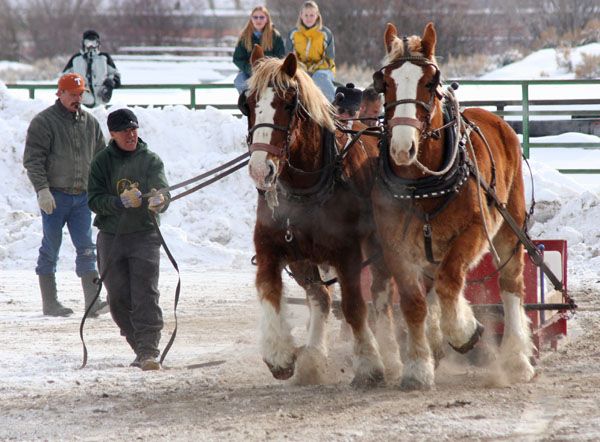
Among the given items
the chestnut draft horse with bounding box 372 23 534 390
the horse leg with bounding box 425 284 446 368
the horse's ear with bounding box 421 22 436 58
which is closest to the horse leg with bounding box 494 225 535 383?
the chestnut draft horse with bounding box 372 23 534 390

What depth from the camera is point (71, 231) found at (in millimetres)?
11859

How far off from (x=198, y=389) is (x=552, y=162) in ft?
38.9

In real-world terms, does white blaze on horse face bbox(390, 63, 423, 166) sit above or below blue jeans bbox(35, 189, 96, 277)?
above

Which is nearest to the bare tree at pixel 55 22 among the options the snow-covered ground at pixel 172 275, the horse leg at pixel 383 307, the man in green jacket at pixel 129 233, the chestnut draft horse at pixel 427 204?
the snow-covered ground at pixel 172 275

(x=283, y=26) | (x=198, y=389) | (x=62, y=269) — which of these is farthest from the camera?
(x=283, y=26)

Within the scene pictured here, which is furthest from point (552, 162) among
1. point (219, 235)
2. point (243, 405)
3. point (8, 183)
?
point (243, 405)

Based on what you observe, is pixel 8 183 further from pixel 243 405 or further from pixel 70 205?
pixel 243 405

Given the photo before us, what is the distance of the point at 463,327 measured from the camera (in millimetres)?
7469

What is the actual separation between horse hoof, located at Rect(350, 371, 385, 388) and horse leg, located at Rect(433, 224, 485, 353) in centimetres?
55

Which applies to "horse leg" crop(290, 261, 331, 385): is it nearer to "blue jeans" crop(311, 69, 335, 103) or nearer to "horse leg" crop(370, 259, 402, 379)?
"horse leg" crop(370, 259, 402, 379)

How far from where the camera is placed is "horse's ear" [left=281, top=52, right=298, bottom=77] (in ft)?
25.1

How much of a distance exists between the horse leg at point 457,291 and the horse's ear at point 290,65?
1.44 meters

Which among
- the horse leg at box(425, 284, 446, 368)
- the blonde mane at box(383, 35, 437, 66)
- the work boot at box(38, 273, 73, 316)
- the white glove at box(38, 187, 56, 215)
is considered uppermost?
the blonde mane at box(383, 35, 437, 66)

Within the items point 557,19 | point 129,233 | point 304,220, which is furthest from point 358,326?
point 557,19
